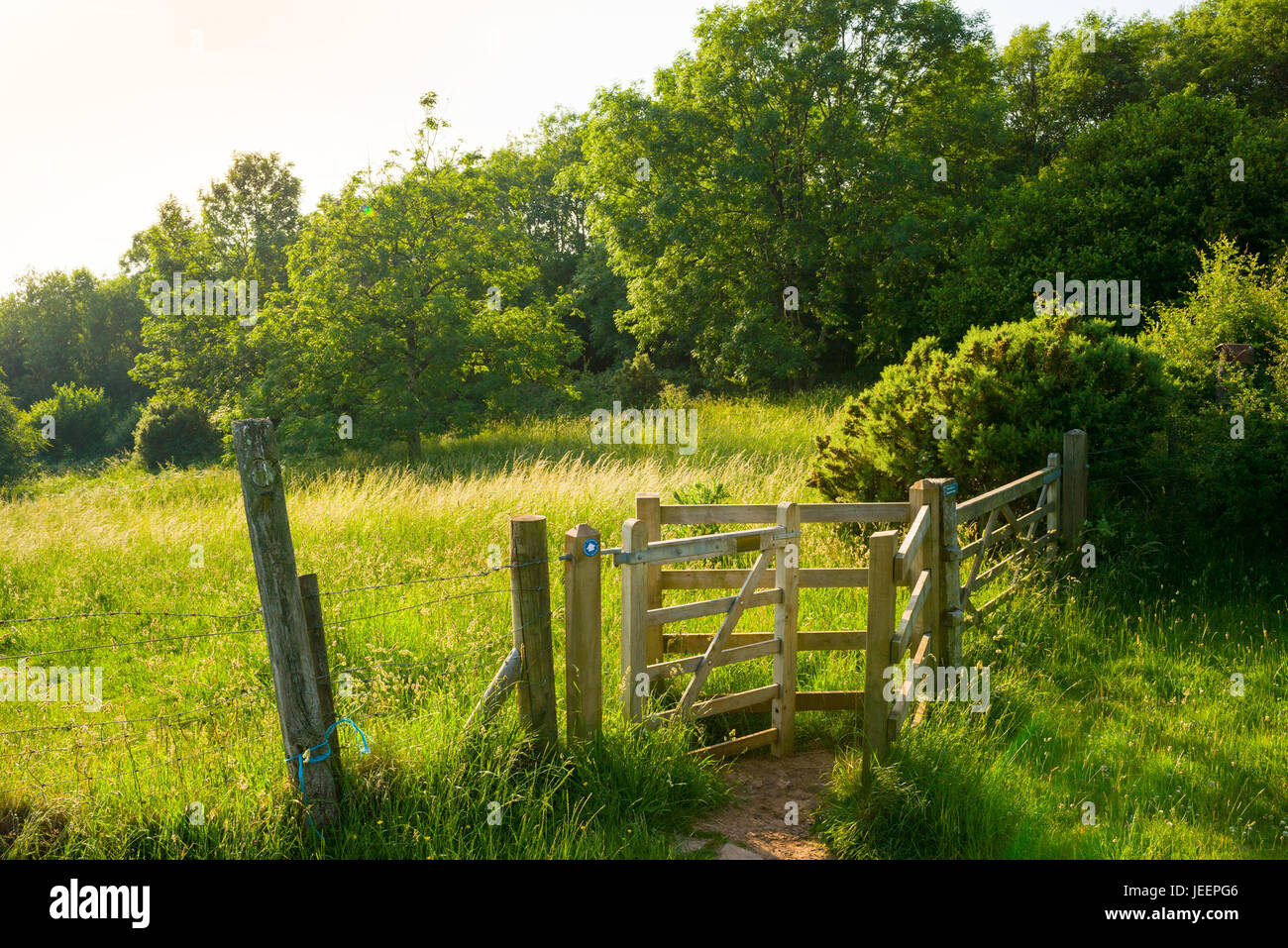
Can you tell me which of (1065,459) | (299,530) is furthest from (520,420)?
(1065,459)

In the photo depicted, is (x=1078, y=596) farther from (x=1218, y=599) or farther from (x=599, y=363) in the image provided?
(x=599, y=363)

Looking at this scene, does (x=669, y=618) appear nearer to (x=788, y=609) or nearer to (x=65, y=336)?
(x=788, y=609)

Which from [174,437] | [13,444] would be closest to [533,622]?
[13,444]

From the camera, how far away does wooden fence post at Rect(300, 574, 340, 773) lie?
3.78 meters

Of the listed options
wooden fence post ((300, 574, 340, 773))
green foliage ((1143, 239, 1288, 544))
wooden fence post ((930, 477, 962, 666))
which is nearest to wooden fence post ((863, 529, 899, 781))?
wooden fence post ((930, 477, 962, 666))

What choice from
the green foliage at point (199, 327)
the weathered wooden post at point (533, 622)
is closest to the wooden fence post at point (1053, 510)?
the weathered wooden post at point (533, 622)

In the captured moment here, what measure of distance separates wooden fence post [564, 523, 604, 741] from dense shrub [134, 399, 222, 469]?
39.9 metres

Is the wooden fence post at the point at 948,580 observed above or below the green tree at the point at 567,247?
below

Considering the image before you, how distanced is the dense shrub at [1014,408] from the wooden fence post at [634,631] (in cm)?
532

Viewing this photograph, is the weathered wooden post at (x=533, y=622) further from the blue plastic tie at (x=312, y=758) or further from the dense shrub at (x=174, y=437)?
the dense shrub at (x=174, y=437)

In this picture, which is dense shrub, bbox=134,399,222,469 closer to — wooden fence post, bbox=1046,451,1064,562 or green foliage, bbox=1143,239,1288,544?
wooden fence post, bbox=1046,451,1064,562

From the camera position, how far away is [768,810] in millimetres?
4879

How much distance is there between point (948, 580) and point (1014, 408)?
13.3ft

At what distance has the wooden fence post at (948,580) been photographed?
18.8 feet
